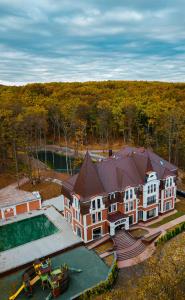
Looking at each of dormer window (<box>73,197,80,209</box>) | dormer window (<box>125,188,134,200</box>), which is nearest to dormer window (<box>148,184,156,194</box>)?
dormer window (<box>125,188,134,200</box>)

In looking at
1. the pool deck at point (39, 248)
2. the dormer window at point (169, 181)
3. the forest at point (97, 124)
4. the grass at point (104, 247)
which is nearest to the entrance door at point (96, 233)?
the grass at point (104, 247)

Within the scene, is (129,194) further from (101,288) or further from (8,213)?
(8,213)

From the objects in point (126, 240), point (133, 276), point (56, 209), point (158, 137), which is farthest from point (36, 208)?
point (158, 137)

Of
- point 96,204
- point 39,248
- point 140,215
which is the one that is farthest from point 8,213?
point 140,215

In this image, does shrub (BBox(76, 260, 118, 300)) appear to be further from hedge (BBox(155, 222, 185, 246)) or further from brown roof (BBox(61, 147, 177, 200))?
brown roof (BBox(61, 147, 177, 200))

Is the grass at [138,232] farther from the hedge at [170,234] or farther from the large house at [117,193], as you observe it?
the hedge at [170,234]

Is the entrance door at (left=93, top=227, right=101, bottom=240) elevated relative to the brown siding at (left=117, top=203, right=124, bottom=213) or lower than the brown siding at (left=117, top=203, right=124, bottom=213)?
lower

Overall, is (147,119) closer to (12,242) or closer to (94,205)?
(94,205)
